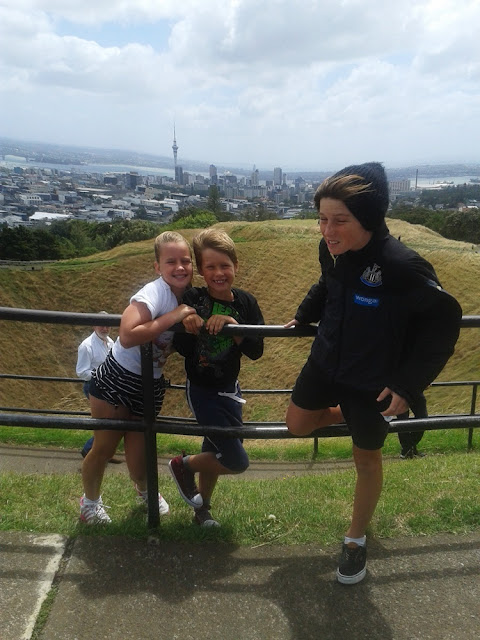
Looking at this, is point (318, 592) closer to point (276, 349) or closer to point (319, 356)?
point (319, 356)

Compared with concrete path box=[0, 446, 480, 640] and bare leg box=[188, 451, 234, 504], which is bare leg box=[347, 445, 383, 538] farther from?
bare leg box=[188, 451, 234, 504]

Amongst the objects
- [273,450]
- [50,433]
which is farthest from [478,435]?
[50,433]

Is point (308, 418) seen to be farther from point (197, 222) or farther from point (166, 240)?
point (197, 222)

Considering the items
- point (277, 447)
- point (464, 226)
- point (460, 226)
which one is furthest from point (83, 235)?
point (277, 447)

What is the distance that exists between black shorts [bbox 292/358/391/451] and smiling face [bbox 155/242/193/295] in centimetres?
73

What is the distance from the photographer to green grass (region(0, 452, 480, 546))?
2568 mm

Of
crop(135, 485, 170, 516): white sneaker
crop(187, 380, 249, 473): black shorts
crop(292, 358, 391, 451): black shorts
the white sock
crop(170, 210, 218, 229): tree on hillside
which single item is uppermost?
crop(292, 358, 391, 451): black shorts

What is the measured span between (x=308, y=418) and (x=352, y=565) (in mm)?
633

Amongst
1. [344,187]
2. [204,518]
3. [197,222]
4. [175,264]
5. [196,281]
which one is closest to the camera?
[344,187]

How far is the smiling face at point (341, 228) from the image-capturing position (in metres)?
2.09

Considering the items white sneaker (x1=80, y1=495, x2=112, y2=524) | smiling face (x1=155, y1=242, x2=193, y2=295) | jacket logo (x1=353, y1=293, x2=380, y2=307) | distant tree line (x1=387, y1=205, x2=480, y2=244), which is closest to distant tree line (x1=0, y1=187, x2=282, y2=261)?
distant tree line (x1=387, y1=205, x2=480, y2=244)

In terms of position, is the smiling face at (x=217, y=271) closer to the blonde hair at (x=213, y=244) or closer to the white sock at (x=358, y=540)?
the blonde hair at (x=213, y=244)

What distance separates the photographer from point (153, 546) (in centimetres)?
246

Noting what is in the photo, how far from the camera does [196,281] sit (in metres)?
23.1
